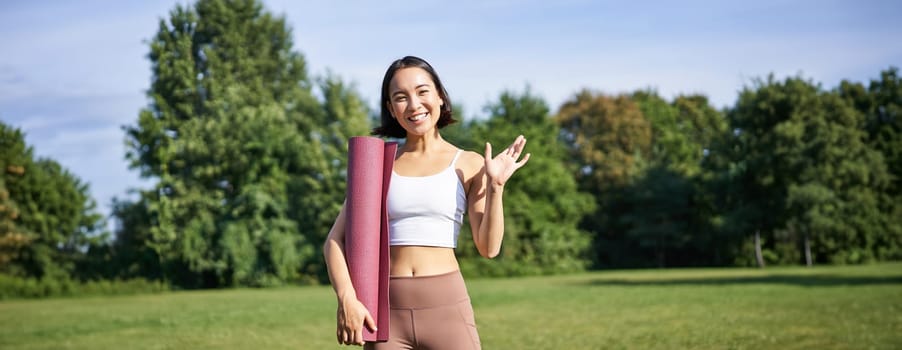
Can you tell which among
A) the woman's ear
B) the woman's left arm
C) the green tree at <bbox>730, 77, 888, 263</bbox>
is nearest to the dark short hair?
the woman's ear

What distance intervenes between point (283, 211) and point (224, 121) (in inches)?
229

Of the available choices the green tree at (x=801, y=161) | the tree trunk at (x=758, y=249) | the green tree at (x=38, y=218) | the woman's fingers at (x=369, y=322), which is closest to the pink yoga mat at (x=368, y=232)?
the woman's fingers at (x=369, y=322)

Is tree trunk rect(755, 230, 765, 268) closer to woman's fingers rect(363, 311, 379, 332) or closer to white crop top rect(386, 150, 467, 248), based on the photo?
white crop top rect(386, 150, 467, 248)

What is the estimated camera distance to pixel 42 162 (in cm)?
4778

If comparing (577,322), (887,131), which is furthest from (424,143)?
(887,131)

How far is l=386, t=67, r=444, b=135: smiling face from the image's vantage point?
138 inches

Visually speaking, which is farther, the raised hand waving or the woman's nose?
the woman's nose

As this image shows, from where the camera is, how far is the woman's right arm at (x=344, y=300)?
322 cm

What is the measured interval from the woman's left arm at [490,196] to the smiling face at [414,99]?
313 mm

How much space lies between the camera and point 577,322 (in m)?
17.2

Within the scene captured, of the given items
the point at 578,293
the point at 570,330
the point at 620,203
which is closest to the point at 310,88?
the point at 620,203

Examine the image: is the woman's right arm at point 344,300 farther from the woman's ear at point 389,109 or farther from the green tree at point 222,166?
the green tree at point 222,166

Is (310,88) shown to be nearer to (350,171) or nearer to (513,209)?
(513,209)

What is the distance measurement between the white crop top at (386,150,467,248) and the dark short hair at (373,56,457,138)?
382 mm
